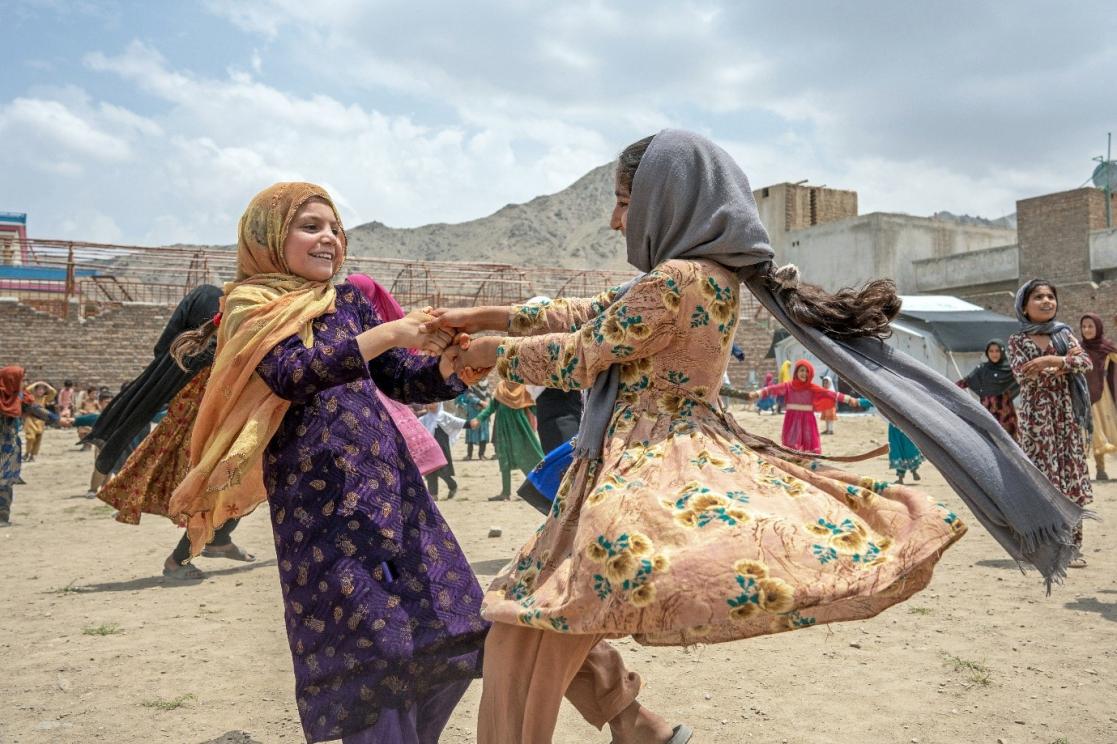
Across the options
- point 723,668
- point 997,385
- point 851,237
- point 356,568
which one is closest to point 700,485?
point 356,568

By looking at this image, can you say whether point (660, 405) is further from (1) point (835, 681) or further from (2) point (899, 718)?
(1) point (835, 681)

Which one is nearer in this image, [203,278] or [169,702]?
[169,702]

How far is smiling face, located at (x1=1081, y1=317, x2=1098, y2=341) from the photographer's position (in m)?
9.31

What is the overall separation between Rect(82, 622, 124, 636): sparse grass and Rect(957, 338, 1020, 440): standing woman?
7.45 meters

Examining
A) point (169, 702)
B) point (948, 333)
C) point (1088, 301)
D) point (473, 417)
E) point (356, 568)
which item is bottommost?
point (169, 702)

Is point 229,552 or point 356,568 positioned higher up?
point 356,568

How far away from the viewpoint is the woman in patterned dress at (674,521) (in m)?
1.86

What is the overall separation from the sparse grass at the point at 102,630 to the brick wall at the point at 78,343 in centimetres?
2260

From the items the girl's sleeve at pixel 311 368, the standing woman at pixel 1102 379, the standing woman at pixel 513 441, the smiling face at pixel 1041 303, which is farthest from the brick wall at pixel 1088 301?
the girl's sleeve at pixel 311 368

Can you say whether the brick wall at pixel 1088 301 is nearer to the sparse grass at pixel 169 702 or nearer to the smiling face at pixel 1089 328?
the smiling face at pixel 1089 328

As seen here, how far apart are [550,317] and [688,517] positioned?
83 centimetres

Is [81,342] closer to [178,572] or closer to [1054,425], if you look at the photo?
[178,572]

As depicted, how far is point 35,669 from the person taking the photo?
4094 mm

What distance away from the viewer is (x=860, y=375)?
2.20 m
